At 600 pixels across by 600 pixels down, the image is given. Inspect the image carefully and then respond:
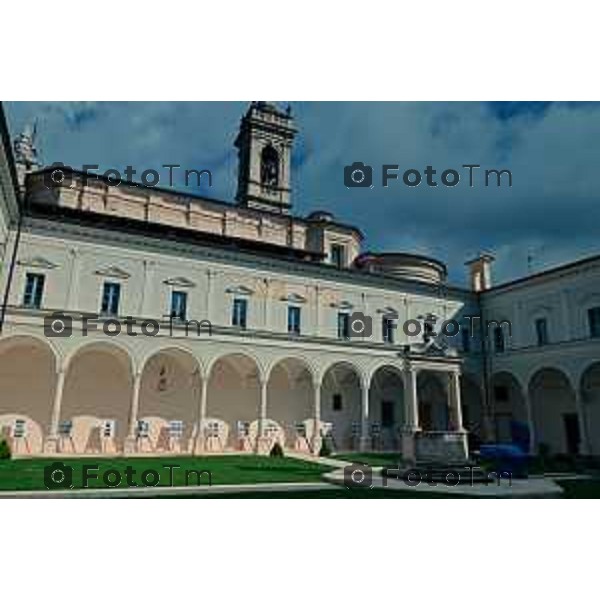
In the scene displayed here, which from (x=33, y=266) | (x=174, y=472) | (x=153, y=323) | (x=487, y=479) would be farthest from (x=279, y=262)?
(x=487, y=479)

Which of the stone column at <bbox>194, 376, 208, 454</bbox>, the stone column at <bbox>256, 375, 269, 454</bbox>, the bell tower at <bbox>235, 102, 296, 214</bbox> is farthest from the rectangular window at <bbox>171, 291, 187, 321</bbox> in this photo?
the bell tower at <bbox>235, 102, 296, 214</bbox>

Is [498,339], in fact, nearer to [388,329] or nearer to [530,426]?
[530,426]

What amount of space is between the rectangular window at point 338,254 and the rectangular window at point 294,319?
8.48 metres

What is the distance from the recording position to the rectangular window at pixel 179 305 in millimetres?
23891

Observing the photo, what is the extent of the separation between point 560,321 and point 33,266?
81.8 ft

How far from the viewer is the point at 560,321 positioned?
1075 inches

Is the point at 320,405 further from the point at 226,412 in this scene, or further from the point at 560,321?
the point at 560,321

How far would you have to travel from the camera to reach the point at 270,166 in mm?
38406

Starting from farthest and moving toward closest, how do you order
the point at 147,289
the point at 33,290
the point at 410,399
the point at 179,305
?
the point at 410,399 < the point at 179,305 < the point at 147,289 < the point at 33,290

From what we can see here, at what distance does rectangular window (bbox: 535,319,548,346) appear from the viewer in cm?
2809

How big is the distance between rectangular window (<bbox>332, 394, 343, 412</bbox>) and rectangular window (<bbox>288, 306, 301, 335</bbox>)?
5050 mm

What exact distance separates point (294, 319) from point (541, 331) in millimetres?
13292

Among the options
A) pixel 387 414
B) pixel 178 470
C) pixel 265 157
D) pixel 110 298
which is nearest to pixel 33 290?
pixel 110 298

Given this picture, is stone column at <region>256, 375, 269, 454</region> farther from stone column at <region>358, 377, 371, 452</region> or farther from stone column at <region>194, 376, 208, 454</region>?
stone column at <region>358, 377, 371, 452</region>
